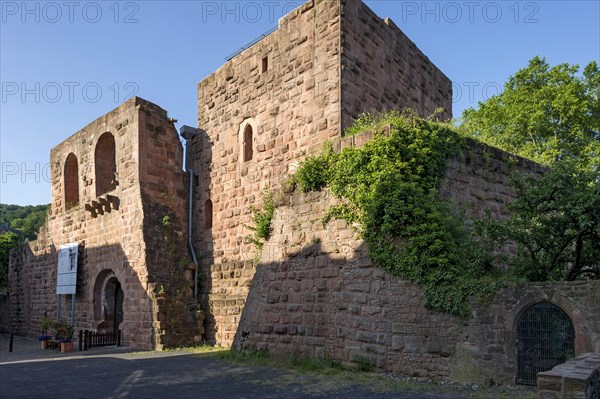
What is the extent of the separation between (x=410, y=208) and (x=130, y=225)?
368 inches

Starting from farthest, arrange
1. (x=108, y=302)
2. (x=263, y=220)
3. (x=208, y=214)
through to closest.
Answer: (x=108, y=302)
(x=208, y=214)
(x=263, y=220)

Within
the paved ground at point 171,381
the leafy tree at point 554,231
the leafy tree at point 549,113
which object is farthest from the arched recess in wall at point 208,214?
the leafy tree at point 549,113

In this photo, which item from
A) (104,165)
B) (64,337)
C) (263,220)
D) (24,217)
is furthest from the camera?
(24,217)

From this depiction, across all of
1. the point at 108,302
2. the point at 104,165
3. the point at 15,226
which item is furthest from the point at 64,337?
the point at 15,226

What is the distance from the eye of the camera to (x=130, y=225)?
15109mm

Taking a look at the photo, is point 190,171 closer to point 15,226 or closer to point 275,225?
point 275,225

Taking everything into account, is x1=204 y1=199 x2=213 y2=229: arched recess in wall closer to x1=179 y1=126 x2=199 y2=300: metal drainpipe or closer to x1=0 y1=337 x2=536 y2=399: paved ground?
x1=179 y1=126 x2=199 y2=300: metal drainpipe

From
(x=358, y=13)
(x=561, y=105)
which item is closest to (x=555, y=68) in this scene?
(x=561, y=105)

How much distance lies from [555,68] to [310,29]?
15.1m

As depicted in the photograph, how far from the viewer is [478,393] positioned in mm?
6738

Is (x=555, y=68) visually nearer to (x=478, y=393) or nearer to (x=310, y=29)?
(x=310, y=29)

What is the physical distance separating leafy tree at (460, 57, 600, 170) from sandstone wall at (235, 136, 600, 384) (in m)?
11.1

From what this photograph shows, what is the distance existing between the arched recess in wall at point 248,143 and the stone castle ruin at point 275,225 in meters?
0.06

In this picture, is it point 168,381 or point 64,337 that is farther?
point 64,337
